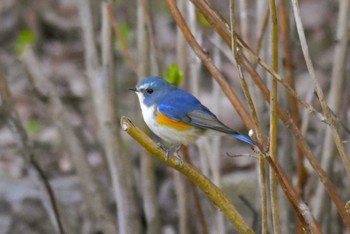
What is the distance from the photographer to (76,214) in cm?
468

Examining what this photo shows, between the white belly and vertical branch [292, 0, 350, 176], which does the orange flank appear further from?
vertical branch [292, 0, 350, 176]

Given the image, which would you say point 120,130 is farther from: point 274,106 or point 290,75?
point 274,106

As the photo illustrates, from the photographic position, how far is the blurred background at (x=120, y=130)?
346 cm

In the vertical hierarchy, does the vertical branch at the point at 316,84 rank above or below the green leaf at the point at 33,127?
below

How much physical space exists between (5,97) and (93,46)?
0.63 meters

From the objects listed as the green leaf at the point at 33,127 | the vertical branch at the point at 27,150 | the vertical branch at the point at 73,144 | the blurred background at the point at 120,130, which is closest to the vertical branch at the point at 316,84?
the blurred background at the point at 120,130

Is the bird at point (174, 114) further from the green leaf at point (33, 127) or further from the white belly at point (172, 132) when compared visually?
the green leaf at point (33, 127)

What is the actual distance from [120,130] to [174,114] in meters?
1.57

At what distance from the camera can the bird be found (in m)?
3.16

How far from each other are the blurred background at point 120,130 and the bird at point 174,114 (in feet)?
0.36

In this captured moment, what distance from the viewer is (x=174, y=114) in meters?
3.23

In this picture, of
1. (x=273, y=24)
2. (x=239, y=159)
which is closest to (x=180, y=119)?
(x=273, y=24)

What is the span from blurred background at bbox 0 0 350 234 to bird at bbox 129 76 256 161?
0.36 ft

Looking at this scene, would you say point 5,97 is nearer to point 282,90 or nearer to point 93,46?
point 93,46
